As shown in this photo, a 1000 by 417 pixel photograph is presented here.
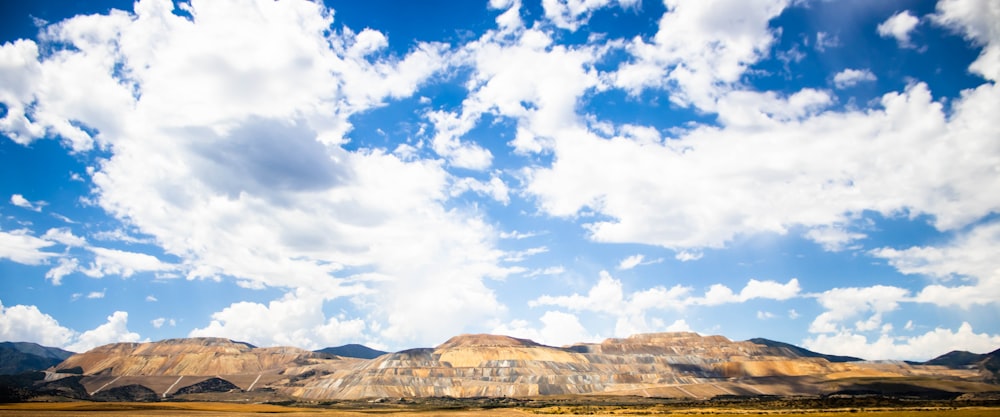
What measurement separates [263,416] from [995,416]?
128672 millimetres

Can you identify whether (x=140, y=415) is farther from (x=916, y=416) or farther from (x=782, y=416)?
(x=916, y=416)

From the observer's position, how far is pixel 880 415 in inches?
3853

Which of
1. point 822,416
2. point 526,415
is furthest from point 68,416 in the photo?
point 822,416

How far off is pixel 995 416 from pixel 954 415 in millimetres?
6489

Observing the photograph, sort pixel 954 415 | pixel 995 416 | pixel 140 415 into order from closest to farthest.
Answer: pixel 995 416
pixel 954 415
pixel 140 415

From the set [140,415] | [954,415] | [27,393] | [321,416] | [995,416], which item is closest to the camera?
[995,416]

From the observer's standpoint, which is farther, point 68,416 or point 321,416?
point 321,416

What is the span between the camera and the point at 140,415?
11381 centimetres

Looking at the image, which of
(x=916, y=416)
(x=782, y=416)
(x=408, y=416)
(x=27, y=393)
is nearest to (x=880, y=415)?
(x=916, y=416)

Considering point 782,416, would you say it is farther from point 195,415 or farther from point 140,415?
point 140,415

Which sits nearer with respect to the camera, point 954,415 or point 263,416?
point 954,415

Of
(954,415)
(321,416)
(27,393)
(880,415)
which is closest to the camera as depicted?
(954,415)

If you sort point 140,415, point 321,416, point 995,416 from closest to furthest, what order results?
point 995,416 < point 140,415 < point 321,416

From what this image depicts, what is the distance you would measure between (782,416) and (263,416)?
10171 centimetres
